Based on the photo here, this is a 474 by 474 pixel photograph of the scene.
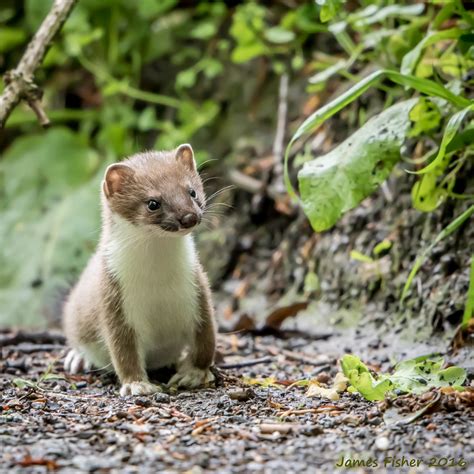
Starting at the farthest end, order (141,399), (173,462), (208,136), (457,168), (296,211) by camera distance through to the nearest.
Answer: (208,136)
(296,211)
(457,168)
(141,399)
(173,462)

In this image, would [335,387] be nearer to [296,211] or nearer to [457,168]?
[457,168]

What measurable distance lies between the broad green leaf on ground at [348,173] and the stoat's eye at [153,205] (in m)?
0.69

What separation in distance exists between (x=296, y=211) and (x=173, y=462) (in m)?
3.77

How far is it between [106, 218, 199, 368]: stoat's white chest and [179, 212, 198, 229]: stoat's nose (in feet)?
0.88

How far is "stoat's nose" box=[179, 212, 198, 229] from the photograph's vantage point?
12.4 feet

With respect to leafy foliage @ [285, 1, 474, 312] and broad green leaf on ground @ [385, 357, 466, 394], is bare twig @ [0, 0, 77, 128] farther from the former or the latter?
broad green leaf on ground @ [385, 357, 466, 394]

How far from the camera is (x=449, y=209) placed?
468 cm

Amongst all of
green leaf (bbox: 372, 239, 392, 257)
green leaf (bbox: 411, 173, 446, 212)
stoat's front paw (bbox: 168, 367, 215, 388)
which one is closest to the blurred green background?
green leaf (bbox: 372, 239, 392, 257)

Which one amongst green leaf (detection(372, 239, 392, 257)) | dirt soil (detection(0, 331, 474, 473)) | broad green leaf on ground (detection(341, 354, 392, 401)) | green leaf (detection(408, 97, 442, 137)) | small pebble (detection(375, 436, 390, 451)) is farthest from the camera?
green leaf (detection(372, 239, 392, 257))

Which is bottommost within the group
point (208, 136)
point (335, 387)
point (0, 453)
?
point (335, 387)

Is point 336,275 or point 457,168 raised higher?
point 457,168

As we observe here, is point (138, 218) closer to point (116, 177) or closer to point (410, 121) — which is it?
point (116, 177)

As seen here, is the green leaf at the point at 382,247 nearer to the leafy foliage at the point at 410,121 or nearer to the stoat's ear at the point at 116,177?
the leafy foliage at the point at 410,121

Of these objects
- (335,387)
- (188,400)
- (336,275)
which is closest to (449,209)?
(336,275)
